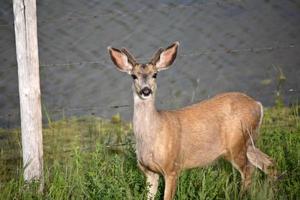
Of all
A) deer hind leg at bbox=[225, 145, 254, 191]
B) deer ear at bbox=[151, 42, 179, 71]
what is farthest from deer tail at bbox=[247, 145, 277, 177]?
deer ear at bbox=[151, 42, 179, 71]

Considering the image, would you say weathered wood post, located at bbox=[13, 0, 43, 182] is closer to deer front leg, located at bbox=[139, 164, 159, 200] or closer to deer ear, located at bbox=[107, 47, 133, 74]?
deer ear, located at bbox=[107, 47, 133, 74]

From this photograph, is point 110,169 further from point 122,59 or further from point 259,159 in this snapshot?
point 259,159

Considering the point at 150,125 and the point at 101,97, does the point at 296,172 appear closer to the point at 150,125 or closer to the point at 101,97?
the point at 150,125

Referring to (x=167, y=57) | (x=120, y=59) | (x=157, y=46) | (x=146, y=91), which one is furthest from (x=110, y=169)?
(x=157, y=46)

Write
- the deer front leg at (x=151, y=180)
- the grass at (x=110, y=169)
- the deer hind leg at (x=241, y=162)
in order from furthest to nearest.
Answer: the deer hind leg at (x=241, y=162) → the deer front leg at (x=151, y=180) → the grass at (x=110, y=169)

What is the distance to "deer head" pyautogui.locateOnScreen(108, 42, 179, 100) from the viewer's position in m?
5.45

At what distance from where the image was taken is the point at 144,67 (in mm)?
5582

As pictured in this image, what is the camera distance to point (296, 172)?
5652mm

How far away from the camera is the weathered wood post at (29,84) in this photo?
557 cm

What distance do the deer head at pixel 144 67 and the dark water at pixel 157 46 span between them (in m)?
1.43

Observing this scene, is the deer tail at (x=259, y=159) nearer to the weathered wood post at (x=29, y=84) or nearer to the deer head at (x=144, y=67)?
the deer head at (x=144, y=67)

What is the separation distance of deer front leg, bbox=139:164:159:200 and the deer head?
1.87 feet

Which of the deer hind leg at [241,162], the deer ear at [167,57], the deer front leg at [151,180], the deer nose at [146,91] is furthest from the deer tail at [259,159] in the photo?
the deer nose at [146,91]

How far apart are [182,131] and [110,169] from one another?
0.66 m
